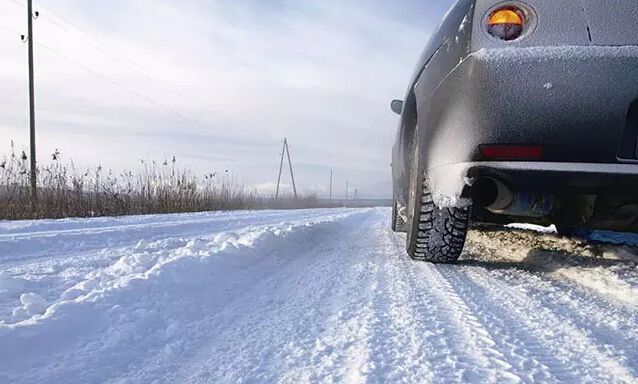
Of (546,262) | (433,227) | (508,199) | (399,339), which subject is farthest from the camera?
(546,262)

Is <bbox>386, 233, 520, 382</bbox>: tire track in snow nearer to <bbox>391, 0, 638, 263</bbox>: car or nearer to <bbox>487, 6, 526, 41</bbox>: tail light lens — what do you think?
<bbox>391, 0, 638, 263</bbox>: car

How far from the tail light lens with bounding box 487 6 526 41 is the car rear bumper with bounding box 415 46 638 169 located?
0.27 feet

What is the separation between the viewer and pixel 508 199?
8.41ft

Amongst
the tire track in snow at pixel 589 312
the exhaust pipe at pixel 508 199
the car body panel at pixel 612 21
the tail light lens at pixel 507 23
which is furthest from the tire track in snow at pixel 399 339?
the car body panel at pixel 612 21

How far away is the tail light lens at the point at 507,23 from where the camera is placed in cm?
207

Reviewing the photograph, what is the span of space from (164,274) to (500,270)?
196 cm

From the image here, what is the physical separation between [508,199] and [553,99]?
702 millimetres

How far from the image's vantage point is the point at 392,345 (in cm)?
158

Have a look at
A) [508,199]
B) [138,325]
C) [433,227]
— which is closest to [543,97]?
[508,199]

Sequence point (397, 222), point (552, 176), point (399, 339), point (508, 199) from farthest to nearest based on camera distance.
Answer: point (397, 222), point (508, 199), point (552, 176), point (399, 339)

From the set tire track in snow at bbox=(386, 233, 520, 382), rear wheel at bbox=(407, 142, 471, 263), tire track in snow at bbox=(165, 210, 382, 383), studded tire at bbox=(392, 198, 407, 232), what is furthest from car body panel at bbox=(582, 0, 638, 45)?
studded tire at bbox=(392, 198, 407, 232)

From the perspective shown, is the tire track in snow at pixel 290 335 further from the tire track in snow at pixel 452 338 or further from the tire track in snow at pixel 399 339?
the tire track in snow at pixel 452 338

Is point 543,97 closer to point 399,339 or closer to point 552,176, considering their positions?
point 552,176

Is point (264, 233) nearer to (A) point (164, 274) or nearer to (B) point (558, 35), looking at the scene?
(A) point (164, 274)
